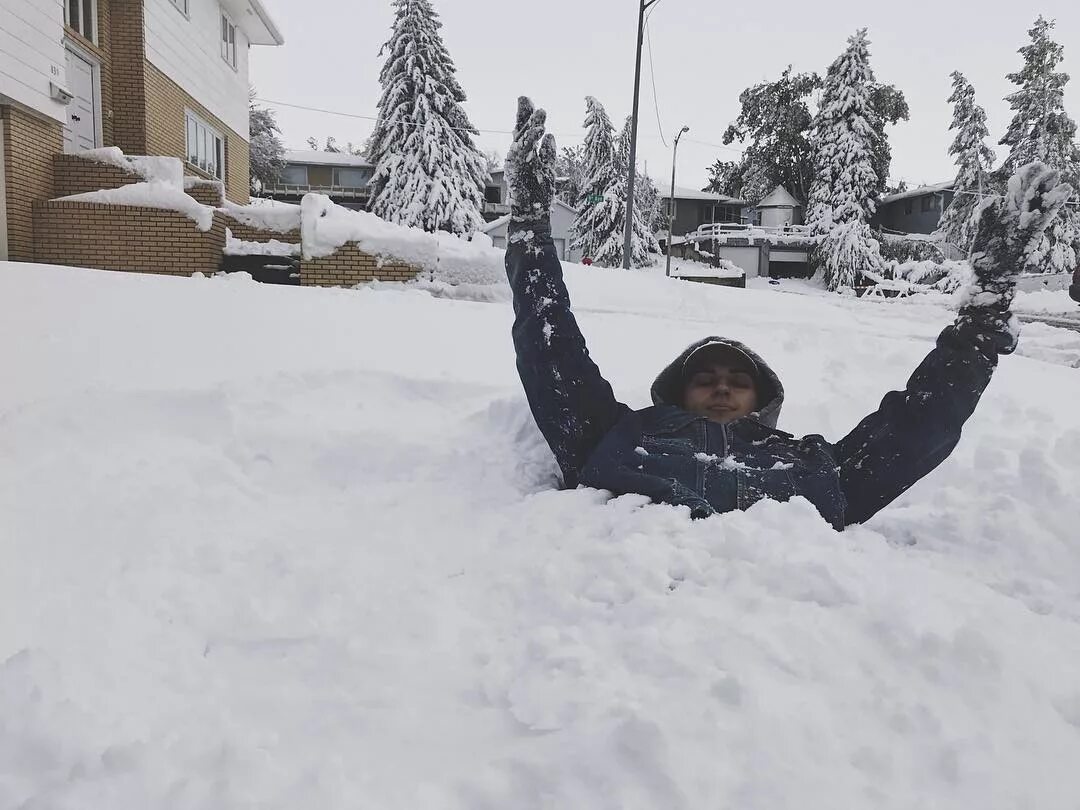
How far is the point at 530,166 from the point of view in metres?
3.75

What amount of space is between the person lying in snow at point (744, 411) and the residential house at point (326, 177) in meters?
37.9

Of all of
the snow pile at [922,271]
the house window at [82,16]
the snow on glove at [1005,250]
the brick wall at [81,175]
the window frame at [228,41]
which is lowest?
the snow on glove at [1005,250]

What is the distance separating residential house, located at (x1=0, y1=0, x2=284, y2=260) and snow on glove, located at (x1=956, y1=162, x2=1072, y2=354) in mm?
9392

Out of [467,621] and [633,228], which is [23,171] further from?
[633,228]

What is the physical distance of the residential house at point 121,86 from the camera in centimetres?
830

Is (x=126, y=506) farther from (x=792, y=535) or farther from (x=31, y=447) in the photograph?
(x=792, y=535)

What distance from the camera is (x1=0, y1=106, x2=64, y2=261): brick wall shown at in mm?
8227

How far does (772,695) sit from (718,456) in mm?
1263

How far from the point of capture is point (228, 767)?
137cm

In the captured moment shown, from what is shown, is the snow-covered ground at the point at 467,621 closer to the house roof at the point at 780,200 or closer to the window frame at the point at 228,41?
the window frame at the point at 228,41

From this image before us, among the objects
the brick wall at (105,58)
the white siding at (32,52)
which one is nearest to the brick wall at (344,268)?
the white siding at (32,52)

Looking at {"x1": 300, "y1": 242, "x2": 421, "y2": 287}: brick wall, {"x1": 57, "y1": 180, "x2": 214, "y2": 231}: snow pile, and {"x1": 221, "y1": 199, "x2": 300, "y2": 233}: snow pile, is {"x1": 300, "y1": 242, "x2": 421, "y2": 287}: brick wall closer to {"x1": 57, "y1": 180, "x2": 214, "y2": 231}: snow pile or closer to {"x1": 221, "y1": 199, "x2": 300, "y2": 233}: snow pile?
{"x1": 221, "y1": 199, "x2": 300, "y2": 233}: snow pile

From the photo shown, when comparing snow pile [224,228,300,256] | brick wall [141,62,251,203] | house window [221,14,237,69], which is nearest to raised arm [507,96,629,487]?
snow pile [224,228,300,256]

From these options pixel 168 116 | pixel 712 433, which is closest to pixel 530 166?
pixel 712 433
